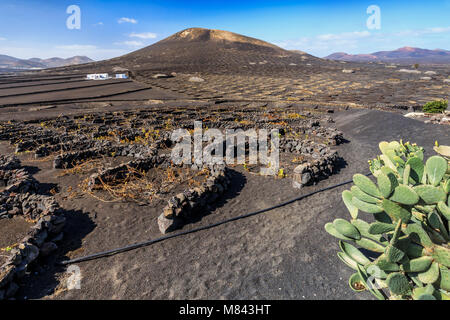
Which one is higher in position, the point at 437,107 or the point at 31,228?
the point at 437,107

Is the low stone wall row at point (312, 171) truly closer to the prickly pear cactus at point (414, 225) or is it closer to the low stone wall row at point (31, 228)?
the prickly pear cactus at point (414, 225)

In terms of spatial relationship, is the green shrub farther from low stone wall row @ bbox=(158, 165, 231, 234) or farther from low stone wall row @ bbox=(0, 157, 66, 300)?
low stone wall row @ bbox=(0, 157, 66, 300)

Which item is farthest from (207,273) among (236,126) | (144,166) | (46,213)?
(236,126)

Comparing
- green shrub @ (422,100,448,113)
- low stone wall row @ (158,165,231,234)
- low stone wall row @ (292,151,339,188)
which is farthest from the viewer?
green shrub @ (422,100,448,113)

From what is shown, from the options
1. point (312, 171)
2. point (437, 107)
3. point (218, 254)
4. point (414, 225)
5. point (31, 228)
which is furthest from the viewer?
point (437, 107)

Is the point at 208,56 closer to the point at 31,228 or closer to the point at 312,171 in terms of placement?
the point at 312,171

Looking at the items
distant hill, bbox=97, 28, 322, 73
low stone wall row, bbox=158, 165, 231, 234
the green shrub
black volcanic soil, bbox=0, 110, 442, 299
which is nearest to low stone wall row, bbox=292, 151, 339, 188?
black volcanic soil, bbox=0, 110, 442, 299

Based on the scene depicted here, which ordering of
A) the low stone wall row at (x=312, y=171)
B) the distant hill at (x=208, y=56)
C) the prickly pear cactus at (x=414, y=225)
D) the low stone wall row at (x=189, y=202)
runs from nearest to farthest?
the prickly pear cactus at (x=414, y=225) → the low stone wall row at (x=189, y=202) → the low stone wall row at (x=312, y=171) → the distant hill at (x=208, y=56)

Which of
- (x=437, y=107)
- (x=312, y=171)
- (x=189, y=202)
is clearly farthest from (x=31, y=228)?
(x=437, y=107)

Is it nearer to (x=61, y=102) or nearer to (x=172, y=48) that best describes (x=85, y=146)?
(x=61, y=102)

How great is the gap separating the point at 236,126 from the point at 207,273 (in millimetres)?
14519

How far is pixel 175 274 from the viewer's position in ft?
16.7

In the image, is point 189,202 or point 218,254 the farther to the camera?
point 189,202

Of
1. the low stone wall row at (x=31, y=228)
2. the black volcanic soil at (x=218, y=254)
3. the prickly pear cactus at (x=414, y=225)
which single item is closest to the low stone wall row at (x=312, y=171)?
the black volcanic soil at (x=218, y=254)
